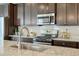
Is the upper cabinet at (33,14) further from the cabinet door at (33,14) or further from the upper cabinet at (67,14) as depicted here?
the upper cabinet at (67,14)

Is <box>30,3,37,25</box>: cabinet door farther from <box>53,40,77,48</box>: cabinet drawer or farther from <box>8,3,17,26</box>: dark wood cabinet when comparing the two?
<box>53,40,77,48</box>: cabinet drawer

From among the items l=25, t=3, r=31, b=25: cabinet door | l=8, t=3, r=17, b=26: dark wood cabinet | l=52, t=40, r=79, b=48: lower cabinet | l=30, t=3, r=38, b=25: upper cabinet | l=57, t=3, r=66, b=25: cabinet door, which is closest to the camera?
l=52, t=40, r=79, b=48: lower cabinet

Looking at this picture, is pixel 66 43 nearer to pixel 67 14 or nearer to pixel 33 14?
pixel 67 14

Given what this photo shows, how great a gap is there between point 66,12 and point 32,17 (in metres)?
1.10

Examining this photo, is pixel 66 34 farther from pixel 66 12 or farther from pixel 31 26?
pixel 31 26

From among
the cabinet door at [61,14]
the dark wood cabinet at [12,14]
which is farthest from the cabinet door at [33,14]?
the cabinet door at [61,14]

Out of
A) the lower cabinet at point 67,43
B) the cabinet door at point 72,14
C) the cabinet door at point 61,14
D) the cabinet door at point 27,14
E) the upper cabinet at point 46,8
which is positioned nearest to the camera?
the lower cabinet at point 67,43

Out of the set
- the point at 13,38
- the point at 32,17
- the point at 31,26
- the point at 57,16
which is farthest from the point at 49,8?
the point at 13,38

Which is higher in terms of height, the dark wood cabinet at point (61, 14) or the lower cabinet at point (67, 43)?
the dark wood cabinet at point (61, 14)

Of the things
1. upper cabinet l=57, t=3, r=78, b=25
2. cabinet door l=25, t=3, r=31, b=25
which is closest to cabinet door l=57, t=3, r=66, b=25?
upper cabinet l=57, t=3, r=78, b=25

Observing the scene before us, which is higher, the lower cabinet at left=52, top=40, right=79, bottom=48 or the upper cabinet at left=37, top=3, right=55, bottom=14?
the upper cabinet at left=37, top=3, right=55, bottom=14

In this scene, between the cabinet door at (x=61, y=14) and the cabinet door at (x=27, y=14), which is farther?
the cabinet door at (x=27, y=14)

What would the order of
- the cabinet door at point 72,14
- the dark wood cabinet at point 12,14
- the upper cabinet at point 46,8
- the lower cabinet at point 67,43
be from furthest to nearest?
the dark wood cabinet at point 12,14
the upper cabinet at point 46,8
the cabinet door at point 72,14
the lower cabinet at point 67,43

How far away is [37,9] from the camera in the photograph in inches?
167
